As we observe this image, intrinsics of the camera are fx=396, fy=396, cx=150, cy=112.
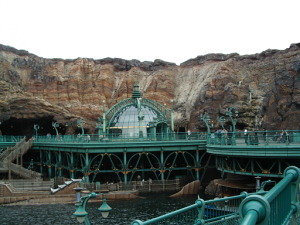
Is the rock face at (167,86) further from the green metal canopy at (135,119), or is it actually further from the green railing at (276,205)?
the green railing at (276,205)

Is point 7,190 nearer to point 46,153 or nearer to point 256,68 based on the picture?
point 46,153

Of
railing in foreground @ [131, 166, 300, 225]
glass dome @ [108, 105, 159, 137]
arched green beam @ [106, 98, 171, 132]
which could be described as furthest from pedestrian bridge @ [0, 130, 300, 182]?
railing in foreground @ [131, 166, 300, 225]

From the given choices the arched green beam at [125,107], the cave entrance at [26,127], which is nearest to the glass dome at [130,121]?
the arched green beam at [125,107]

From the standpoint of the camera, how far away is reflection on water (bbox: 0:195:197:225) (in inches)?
1142

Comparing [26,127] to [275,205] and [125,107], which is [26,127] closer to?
[125,107]

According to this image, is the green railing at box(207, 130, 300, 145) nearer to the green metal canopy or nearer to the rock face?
the green metal canopy

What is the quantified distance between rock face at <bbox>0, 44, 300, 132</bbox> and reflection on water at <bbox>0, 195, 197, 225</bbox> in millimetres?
26785

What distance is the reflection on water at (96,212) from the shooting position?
29000mm

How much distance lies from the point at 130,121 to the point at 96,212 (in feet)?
71.3

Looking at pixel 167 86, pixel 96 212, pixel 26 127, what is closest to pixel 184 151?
pixel 96 212

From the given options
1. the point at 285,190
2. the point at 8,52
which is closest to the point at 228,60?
the point at 8,52

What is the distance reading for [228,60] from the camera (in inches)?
3095

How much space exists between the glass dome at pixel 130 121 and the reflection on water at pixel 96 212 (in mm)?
14698

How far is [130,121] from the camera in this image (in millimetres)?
52375
